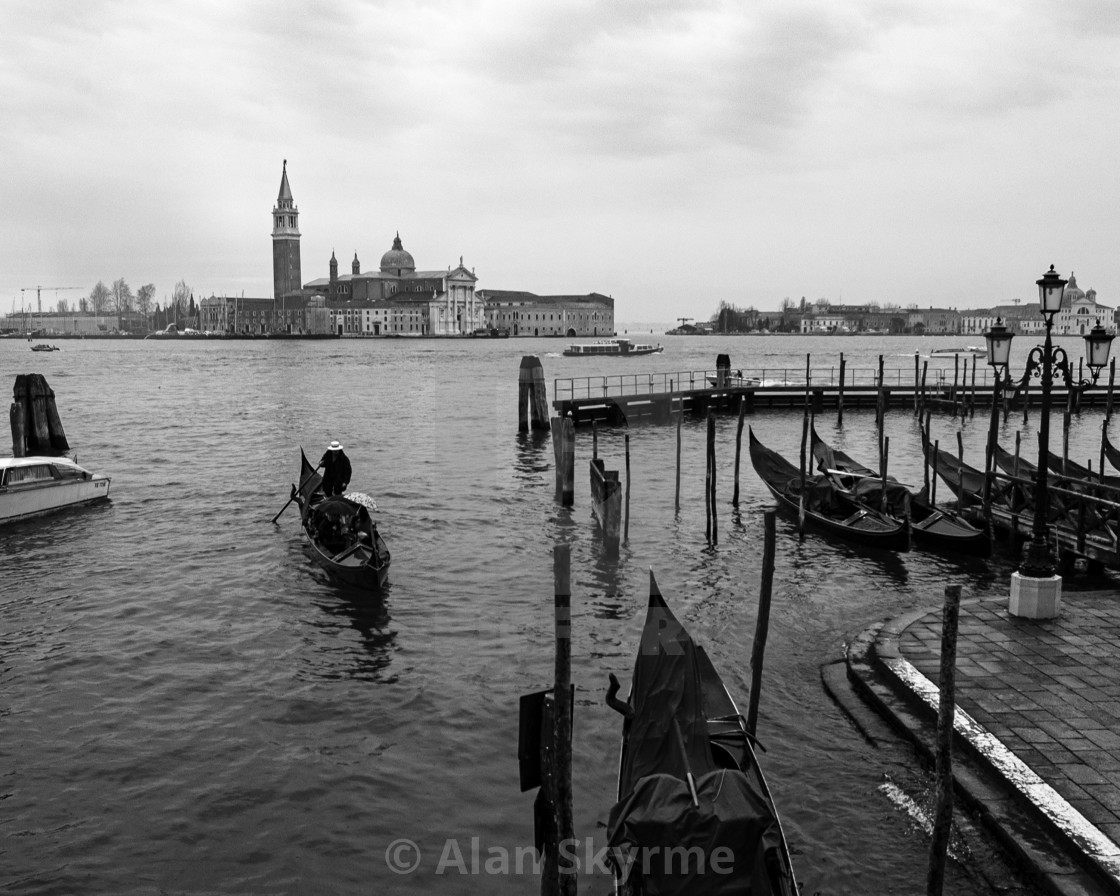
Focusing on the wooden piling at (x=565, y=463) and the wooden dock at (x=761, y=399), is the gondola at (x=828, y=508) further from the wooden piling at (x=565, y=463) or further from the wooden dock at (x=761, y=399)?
the wooden dock at (x=761, y=399)

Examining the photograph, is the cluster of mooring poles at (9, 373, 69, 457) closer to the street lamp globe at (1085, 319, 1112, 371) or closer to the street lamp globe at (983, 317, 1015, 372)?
the street lamp globe at (983, 317, 1015, 372)

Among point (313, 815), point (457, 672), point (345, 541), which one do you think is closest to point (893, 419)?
point (345, 541)

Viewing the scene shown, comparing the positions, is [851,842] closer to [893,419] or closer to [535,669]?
[535,669]

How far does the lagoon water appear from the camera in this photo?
6.73 meters

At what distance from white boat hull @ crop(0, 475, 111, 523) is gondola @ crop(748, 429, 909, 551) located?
13171 millimetres

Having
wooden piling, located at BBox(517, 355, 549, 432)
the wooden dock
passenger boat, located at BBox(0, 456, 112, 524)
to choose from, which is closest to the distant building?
the wooden dock

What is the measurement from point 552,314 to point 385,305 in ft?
104

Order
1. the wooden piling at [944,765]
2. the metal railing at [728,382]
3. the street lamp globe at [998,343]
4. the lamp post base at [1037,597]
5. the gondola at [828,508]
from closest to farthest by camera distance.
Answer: the wooden piling at [944,765] → the lamp post base at [1037,597] → the street lamp globe at [998,343] → the gondola at [828,508] → the metal railing at [728,382]

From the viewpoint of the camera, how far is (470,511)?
18.6 meters

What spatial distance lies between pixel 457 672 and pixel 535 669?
32.1 inches

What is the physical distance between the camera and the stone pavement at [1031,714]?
5480mm

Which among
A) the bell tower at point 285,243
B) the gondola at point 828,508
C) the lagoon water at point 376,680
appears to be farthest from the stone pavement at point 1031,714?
the bell tower at point 285,243

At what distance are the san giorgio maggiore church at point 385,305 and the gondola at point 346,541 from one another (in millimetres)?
135717

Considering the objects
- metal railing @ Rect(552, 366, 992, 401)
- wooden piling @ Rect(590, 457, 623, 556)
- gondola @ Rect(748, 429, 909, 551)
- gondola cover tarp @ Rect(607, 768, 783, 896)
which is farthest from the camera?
metal railing @ Rect(552, 366, 992, 401)
